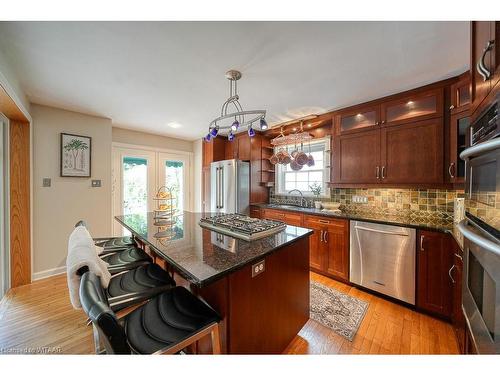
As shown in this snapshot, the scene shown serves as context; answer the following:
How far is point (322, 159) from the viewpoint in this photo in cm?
337

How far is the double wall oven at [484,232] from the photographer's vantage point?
2.13ft

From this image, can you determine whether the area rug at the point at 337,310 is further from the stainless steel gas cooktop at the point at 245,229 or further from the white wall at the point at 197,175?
the white wall at the point at 197,175

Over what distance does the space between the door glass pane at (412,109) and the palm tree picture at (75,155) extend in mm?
4263

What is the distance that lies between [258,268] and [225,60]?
168 centimetres

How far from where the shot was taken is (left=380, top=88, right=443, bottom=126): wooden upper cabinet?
207 centimetres

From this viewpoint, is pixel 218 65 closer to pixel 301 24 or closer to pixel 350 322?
pixel 301 24

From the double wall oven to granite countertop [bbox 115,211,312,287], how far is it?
0.85m

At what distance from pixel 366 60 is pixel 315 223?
1.91 m

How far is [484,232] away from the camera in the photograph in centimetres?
71

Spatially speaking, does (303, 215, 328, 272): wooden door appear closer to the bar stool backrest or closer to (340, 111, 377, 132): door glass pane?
(340, 111, 377, 132): door glass pane

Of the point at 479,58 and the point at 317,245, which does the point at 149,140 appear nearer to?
the point at 317,245

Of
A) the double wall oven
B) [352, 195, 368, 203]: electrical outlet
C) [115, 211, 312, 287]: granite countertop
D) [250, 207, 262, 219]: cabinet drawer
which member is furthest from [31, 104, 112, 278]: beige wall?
the double wall oven

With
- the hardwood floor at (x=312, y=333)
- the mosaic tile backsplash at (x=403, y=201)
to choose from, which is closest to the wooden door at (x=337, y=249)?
the hardwood floor at (x=312, y=333)

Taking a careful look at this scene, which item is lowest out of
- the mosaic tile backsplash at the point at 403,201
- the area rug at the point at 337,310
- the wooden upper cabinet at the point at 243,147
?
the area rug at the point at 337,310
